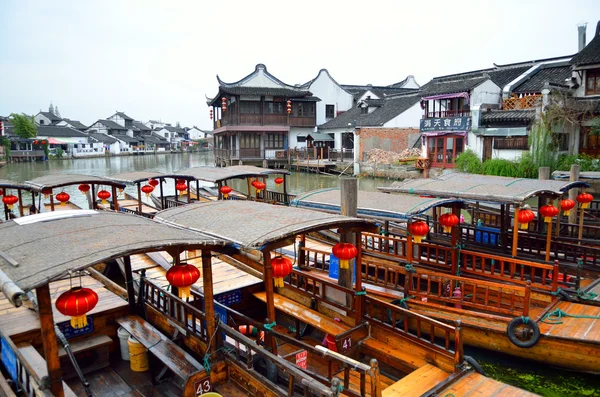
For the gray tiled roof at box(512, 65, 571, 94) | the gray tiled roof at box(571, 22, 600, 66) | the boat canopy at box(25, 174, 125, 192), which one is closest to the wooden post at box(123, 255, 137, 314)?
the boat canopy at box(25, 174, 125, 192)

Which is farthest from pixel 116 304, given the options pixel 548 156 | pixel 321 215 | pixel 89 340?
pixel 548 156

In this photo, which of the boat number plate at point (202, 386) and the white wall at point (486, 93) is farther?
the white wall at point (486, 93)

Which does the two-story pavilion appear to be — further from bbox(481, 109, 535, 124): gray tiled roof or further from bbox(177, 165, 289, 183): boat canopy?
bbox(177, 165, 289, 183): boat canopy

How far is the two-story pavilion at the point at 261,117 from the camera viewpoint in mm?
39562

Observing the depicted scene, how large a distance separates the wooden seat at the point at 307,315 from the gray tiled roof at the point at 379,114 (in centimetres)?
3163

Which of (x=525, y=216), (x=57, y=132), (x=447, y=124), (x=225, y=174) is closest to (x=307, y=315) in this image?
(x=525, y=216)

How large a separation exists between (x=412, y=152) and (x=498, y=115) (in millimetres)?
9560

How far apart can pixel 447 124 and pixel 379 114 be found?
10.7 metres

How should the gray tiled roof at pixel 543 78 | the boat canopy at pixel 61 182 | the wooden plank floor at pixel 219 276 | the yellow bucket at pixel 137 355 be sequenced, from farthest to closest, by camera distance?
the gray tiled roof at pixel 543 78 < the boat canopy at pixel 61 182 < the wooden plank floor at pixel 219 276 < the yellow bucket at pixel 137 355

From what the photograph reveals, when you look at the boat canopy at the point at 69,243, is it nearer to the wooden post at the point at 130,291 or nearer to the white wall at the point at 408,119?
the wooden post at the point at 130,291

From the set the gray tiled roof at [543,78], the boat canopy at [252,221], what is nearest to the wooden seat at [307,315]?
the boat canopy at [252,221]

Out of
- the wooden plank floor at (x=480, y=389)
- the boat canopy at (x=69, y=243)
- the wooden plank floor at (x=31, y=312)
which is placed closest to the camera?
the boat canopy at (x=69, y=243)

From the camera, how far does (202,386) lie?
5535mm

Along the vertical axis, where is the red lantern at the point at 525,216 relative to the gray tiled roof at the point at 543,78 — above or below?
below
